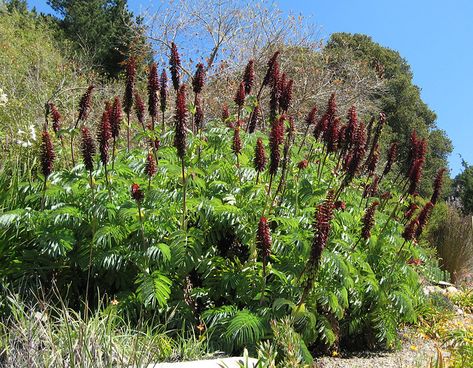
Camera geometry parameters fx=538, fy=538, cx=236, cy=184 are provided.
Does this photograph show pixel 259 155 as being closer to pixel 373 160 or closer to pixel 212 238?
pixel 212 238

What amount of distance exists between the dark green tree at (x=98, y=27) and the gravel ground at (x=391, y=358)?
22640 mm

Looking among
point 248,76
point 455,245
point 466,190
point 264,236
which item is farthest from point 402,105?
point 264,236

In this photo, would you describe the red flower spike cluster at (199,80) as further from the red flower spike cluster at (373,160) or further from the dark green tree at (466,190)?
the dark green tree at (466,190)

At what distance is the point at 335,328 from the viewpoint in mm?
4391

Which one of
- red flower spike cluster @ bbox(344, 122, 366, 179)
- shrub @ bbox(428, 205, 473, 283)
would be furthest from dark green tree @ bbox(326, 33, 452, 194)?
red flower spike cluster @ bbox(344, 122, 366, 179)

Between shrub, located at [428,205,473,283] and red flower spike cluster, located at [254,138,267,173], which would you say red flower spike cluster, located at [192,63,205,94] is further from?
shrub, located at [428,205,473,283]

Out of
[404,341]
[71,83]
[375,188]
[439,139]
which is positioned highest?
[439,139]

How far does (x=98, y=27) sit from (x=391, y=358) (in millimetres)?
27680

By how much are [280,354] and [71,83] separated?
41.4 ft

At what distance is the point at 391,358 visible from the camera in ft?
15.3

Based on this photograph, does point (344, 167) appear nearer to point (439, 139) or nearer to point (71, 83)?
point (71, 83)

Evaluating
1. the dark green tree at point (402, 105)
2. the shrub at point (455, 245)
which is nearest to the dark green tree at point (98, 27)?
the dark green tree at point (402, 105)

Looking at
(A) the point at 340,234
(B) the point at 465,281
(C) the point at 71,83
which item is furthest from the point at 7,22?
(A) the point at 340,234

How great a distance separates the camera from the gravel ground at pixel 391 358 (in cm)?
425
